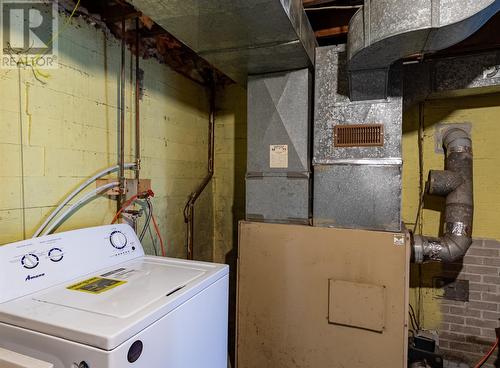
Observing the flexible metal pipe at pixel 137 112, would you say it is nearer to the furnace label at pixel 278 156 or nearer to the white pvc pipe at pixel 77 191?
the white pvc pipe at pixel 77 191

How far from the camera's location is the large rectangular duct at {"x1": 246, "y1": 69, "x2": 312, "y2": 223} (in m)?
2.04

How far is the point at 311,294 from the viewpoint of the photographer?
1.95 meters

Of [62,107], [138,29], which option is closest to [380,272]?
[62,107]

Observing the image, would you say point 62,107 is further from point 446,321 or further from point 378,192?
point 446,321

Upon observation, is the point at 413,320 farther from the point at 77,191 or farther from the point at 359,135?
the point at 77,191

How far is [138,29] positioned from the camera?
2.04 metres

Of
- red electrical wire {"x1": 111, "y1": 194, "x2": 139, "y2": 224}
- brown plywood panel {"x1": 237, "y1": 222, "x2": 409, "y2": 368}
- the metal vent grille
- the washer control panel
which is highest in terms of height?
the metal vent grille

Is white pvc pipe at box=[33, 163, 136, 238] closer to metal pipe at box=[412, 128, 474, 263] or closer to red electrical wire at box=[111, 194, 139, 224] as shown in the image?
red electrical wire at box=[111, 194, 139, 224]

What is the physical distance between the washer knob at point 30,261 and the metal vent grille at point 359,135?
173cm

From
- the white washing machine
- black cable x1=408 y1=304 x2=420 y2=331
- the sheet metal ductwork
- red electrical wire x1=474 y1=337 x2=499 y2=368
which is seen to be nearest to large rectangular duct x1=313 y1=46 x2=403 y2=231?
the sheet metal ductwork

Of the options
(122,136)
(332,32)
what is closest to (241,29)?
(332,32)

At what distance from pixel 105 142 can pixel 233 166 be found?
4.56 feet

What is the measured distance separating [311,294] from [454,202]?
125 cm

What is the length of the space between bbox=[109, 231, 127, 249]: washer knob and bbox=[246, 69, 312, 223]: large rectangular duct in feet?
2.94
